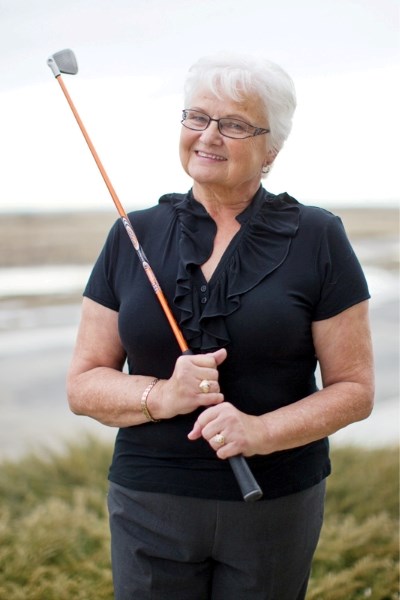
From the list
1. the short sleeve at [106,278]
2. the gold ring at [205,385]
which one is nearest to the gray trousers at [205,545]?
the gold ring at [205,385]

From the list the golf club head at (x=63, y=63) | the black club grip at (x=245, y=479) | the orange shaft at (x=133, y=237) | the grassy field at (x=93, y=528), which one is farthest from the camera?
the grassy field at (x=93, y=528)

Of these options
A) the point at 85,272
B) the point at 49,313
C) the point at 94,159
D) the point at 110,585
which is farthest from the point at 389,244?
the point at 94,159

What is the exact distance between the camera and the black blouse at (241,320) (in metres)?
1.73

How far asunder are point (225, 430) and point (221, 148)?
1.92 feet

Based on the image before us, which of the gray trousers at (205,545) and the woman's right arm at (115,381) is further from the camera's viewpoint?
the gray trousers at (205,545)

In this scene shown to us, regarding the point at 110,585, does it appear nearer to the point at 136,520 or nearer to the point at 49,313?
the point at 136,520

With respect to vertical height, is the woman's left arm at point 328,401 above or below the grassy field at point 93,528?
above

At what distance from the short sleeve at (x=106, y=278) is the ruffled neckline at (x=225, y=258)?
0.51ft

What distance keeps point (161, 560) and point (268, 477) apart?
28cm

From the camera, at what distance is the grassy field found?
313 cm

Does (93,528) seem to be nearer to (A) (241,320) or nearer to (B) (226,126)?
(A) (241,320)

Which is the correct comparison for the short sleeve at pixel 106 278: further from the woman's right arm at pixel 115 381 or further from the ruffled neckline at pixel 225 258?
the ruffled neckline at pixel 225 258

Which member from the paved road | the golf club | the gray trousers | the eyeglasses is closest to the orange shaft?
the golf club

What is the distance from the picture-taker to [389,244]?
7742 mm
